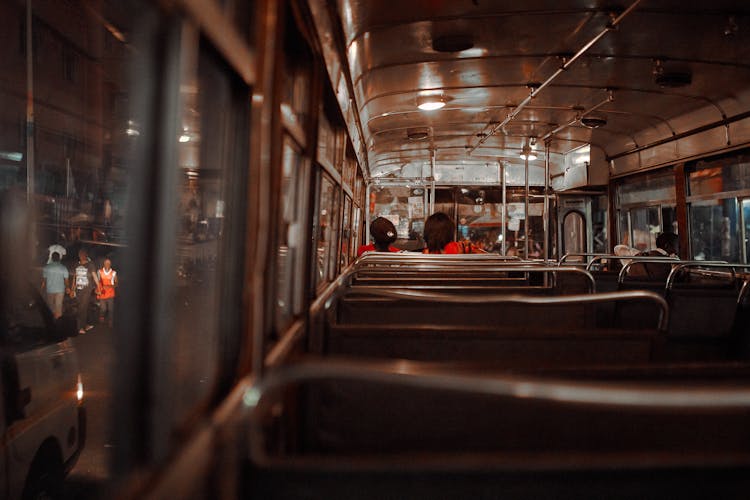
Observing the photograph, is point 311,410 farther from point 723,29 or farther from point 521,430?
point 723,29

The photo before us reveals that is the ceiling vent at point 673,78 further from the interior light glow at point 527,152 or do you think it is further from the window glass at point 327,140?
the interior light glow at point 527,152

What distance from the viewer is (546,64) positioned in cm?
464

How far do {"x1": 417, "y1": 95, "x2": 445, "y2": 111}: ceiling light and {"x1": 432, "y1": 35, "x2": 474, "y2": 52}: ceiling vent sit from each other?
1.40 m

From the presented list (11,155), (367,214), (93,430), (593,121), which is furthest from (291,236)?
(367,214)

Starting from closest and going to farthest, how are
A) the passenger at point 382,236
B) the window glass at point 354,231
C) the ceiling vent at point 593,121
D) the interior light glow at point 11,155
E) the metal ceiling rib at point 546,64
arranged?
the interior light glow at point 11,155, the metal ceiling rib at point 546,64, the window glass at point 354,231, the ceiling vent at point 593,121, the passenger at point 382,236

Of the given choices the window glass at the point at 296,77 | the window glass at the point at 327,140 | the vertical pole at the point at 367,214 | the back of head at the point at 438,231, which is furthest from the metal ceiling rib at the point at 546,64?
the vertical pole at the point at 367,214

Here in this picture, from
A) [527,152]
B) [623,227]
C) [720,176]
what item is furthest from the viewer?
[527,152]

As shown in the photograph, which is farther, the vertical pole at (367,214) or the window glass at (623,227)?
the vertical pole at (367,214)

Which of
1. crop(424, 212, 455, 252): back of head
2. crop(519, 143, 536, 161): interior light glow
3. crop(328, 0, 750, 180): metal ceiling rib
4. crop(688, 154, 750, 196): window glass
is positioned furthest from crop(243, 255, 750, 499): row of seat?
crop(519, 143, 536, 161): interior light glow

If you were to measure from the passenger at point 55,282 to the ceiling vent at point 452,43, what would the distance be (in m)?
3.52

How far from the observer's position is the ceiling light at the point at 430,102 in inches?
222

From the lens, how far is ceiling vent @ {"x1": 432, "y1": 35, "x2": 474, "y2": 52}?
4034 mm

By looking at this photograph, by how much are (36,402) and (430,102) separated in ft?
15.6

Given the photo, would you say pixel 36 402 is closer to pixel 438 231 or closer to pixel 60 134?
pixel 60 134
